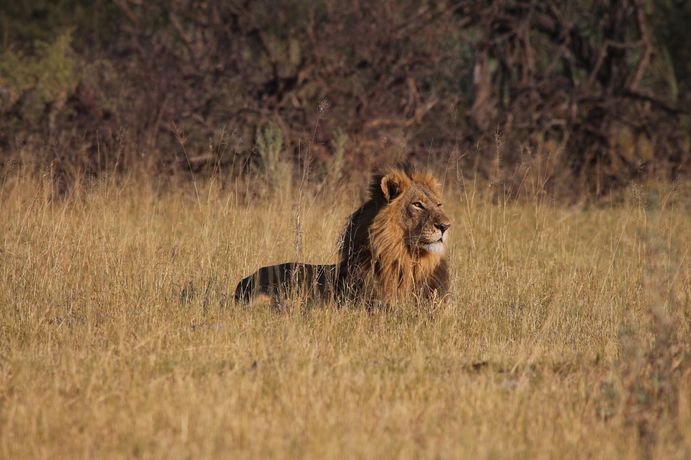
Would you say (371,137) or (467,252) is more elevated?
(371,137)

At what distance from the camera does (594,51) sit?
1466 cm

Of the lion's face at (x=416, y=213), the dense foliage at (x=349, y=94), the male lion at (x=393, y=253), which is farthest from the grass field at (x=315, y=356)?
the dense foliage at (x=349, y=94)

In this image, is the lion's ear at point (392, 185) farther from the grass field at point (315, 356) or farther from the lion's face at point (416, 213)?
the grass field at point (315, 356)

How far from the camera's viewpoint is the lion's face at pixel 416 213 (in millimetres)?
6215

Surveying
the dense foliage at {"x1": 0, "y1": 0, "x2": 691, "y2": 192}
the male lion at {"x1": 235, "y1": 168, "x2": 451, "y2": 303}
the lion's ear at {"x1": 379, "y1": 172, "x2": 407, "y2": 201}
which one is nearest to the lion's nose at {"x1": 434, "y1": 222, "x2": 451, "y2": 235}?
the male lion at {"x1": 235, "y1": 168, "x2": 451, "y2": 303}

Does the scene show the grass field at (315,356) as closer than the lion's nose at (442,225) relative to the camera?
Yes

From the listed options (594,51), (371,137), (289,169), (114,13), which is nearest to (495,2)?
(594,51)

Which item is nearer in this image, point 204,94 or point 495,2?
point 204,94

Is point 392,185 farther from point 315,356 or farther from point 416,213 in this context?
point 315,356

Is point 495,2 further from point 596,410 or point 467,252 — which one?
point 596,410

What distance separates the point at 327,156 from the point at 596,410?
8.36m

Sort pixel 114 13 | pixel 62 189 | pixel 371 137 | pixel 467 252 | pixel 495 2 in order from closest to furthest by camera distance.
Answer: pixel 467 252, pixel 62 189, pixel 371 137, pixel 495 2, pixel 114 13

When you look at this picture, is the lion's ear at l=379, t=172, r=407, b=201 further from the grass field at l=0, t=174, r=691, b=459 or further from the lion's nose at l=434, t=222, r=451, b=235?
the grass field at l=0, t=174, r=691, b=459

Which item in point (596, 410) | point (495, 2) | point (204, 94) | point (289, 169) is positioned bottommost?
point (596, 410)
